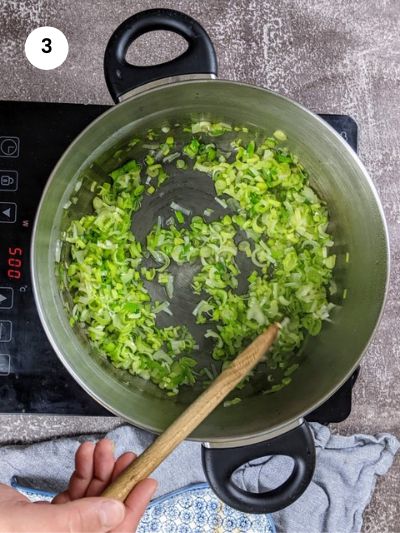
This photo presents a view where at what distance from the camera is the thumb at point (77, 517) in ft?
2.27

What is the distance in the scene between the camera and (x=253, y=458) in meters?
0.89

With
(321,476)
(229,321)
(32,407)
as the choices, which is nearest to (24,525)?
(32,407)

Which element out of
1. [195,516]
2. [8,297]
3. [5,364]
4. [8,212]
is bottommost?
[195,516]

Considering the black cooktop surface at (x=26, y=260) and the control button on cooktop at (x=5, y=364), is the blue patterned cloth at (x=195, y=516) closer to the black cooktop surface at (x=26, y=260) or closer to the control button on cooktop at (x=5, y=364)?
the black cooktop surface at (x=26, y=260)

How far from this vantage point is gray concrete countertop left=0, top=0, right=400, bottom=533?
3.64 feet

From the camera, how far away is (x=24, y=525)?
2.31 feet

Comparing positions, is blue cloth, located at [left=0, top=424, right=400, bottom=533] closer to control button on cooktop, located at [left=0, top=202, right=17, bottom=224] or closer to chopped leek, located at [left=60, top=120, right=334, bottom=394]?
chopped leek, located at [left=60, top=120, right=334, bottom=394]

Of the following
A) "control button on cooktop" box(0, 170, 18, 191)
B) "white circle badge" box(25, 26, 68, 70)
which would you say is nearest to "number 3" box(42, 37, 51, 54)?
"white circle badge" box(25, 26, 68, 70)

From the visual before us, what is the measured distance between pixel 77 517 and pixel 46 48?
0.76 metres

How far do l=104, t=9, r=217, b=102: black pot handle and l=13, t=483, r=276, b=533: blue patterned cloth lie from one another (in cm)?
71

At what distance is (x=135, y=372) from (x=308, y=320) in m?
Result: 0.29

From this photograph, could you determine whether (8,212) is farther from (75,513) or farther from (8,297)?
(75,513)

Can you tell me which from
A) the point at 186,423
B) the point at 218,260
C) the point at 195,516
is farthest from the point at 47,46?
the point at 195,516

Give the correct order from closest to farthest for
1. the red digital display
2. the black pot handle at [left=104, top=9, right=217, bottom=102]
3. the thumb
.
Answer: the thumb → the black pot handle at [left=104, top=9, right=217, bottom=102] → the red digital display
